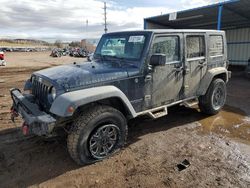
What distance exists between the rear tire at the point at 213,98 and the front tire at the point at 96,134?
2.60 meters

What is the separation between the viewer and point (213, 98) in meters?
5.78

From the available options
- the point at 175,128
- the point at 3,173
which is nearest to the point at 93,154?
the point at 3,173

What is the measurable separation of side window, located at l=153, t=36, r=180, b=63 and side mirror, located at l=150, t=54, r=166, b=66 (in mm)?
213

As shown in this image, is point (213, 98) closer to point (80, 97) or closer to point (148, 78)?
point (148, 78)

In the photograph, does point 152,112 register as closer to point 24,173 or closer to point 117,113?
point 117,113

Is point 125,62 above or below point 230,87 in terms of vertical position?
above

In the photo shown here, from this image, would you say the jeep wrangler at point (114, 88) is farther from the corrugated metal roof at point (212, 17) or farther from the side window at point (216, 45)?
the corrugated metal roof at point (212, 17)

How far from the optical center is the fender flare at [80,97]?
314 centimetres

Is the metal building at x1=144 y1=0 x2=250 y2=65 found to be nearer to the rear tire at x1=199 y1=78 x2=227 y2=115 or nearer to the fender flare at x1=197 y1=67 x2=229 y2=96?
the rear tire at x1=199 y1=78 x2=227 y2=115

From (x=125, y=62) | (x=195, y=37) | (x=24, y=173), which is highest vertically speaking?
(x=195, y=37)

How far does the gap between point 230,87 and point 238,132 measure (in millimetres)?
5489

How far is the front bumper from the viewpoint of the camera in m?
3.19

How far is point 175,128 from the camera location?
5.13 metres

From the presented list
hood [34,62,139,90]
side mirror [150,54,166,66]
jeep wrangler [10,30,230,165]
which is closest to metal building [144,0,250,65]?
jeep wrangler [10,30,230,165]
